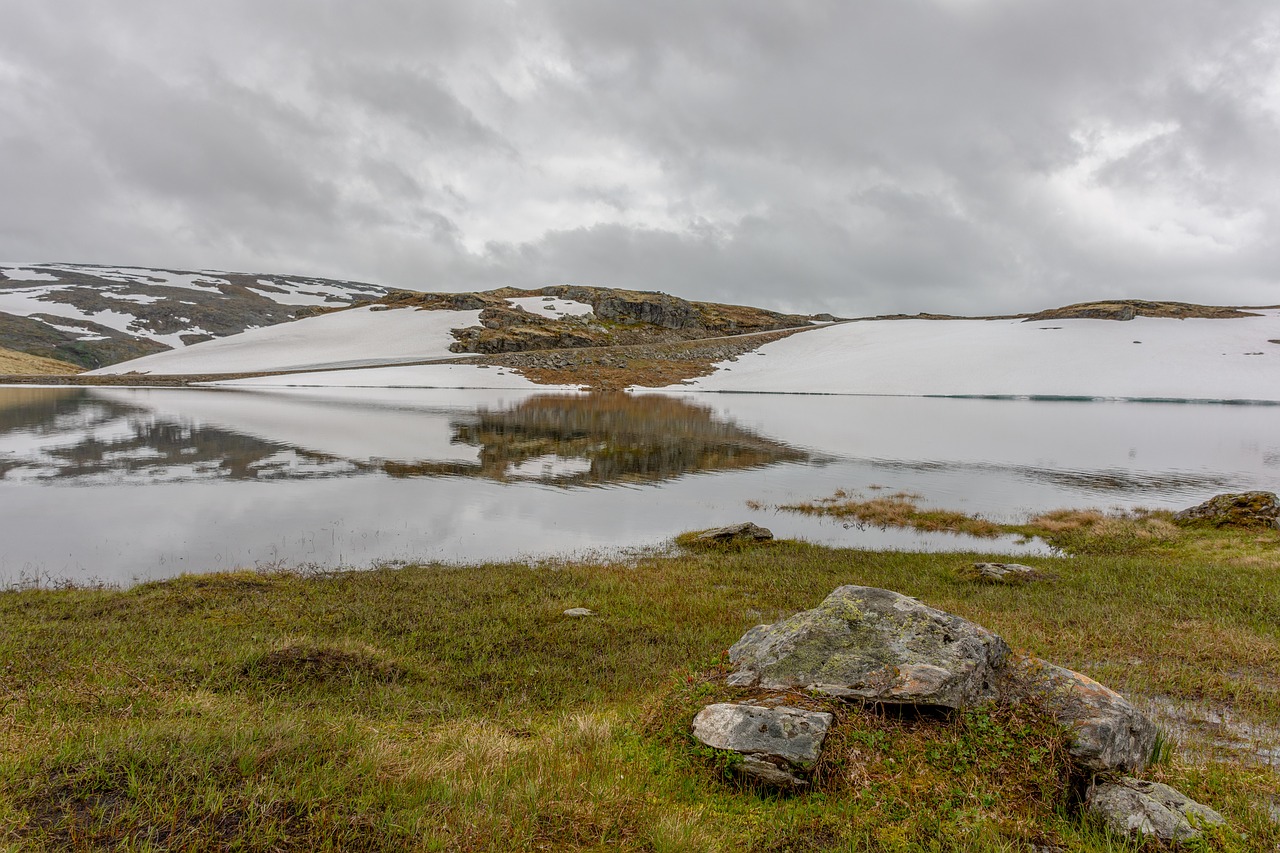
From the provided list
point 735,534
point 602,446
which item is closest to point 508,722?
point 735,534

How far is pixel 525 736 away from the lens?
7320mm

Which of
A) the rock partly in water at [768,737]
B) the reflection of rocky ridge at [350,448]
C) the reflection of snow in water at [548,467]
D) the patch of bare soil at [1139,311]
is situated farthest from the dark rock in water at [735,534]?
the patch of bare soil at [1139,311]

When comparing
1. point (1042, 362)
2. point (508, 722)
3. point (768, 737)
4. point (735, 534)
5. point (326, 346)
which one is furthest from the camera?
point (326, 346)

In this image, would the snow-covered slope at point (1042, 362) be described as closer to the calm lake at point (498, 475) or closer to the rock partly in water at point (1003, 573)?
the calm lake at point (498, 475)

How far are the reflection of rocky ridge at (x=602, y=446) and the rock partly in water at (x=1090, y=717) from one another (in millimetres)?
23565

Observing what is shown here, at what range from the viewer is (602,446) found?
40.5 meters

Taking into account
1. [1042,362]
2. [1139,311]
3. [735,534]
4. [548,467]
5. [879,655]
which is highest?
[1139,311]

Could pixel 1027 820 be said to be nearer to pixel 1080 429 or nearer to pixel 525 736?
pixel 525 736

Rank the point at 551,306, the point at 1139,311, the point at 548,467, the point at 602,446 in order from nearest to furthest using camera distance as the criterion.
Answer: the point at 548,467
the point at 602,446
the point at 1139,311
the point at 551,306

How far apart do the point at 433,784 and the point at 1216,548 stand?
24992 millimetres

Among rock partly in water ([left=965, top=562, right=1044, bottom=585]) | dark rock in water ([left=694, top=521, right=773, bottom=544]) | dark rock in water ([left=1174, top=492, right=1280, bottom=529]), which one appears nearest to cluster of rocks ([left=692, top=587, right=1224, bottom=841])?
rock partly in water ([left=965, top=562, right=1044, bottom=585])

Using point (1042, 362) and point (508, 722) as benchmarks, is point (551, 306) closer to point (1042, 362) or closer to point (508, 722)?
point (1042, 362)

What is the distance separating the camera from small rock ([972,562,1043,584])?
15.8 metres

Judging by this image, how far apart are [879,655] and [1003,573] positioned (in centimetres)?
1096
